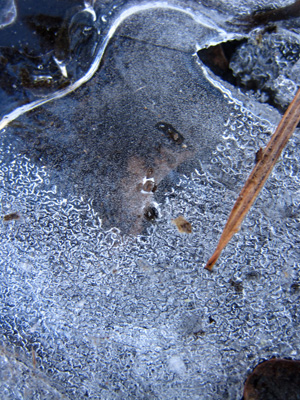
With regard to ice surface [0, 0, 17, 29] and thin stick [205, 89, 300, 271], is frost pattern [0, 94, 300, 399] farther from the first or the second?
ice surface [0, 0, 17, 29]

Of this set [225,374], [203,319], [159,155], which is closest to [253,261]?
[203,319]

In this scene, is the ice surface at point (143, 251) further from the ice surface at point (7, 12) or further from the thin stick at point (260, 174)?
the ice surface at point (7, 12)

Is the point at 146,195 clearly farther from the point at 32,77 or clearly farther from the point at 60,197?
the point at 32,77

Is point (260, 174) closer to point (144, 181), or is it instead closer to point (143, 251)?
point (144, 181)

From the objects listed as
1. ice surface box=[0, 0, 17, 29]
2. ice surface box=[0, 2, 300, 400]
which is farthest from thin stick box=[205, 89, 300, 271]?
ice surface box=[0, 0, 17, 29]

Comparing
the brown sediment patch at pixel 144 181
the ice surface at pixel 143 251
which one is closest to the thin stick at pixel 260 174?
the ice surface at pixel 143 251

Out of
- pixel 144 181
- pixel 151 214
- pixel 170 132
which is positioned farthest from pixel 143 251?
pixel 170 132
